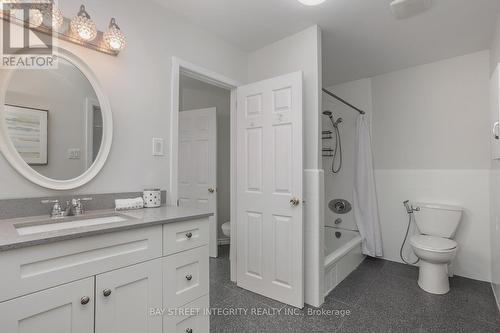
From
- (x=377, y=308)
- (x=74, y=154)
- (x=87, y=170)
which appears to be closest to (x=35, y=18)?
(x=74, y=154)

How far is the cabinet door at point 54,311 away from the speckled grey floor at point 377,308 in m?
1.04

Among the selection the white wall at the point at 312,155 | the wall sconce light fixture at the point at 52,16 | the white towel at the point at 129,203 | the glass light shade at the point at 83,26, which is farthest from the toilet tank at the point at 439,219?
the wall sconce light fixture at the point at 52,16

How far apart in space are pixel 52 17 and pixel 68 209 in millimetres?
1044

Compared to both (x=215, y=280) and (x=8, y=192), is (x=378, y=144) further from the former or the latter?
(x=8, y=192)

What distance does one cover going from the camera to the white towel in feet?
4.97

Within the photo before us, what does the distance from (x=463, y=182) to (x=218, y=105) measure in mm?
3338

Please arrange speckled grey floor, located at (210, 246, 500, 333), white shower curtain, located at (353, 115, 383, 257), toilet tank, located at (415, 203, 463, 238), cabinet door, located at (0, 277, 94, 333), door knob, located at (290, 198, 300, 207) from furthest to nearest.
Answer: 1. white shower curtain, located at (353, 115, 383, 257)
2. toilet tank, located at (415, 203, 463, 238)
3. door knob, located at (290, 198, 300, 207)
4. speckled grey floor, located at (210, 246, 500, 333)
5. cabinet door, located at (0, 277, 94, 333)

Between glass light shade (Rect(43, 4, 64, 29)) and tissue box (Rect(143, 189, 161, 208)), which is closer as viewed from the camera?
glass light shade (Rect(43, 4, 64, 29))

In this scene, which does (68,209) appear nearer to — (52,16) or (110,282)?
(110,282)

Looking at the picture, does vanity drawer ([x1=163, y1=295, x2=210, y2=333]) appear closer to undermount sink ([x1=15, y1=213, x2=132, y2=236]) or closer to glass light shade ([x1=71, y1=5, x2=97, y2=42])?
undermount sink ([x1=15, y1=213, x2=132, y2=236])

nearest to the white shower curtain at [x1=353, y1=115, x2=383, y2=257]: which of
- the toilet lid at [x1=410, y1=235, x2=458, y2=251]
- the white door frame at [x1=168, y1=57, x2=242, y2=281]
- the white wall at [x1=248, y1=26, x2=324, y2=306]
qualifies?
the toilet lid at [x1=410, y1=235, x2=458, y2=251]

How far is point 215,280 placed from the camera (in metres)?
2.55

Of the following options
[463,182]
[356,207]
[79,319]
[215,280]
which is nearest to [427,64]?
[463,182]

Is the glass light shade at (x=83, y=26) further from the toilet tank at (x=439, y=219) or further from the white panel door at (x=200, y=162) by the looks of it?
the toilet tank at (x=439, y=219)
